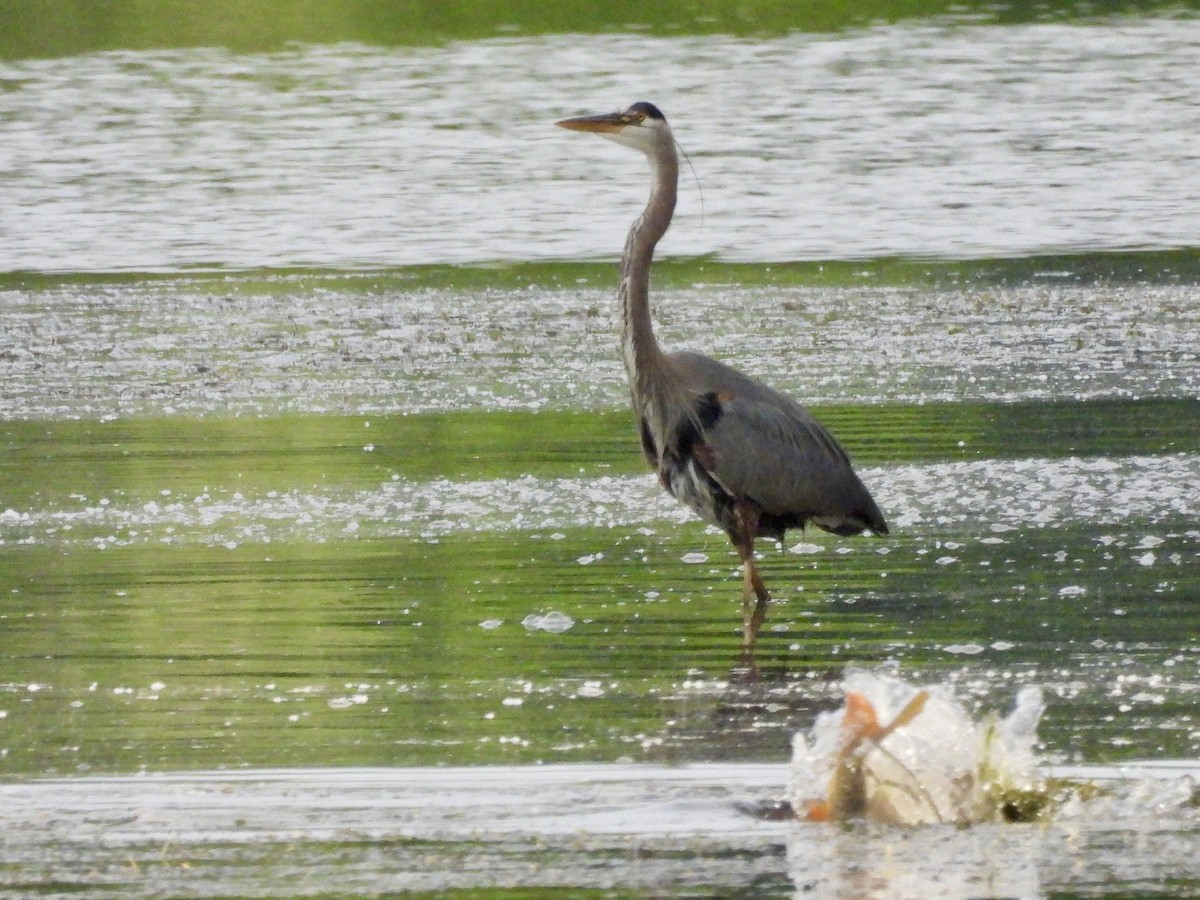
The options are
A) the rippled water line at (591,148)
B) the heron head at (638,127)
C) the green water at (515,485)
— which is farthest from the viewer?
the rippled water line at (591,148)

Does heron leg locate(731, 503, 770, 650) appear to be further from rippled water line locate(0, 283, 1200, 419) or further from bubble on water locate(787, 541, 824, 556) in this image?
rippled water line locate(0, 283, 1200, 419)

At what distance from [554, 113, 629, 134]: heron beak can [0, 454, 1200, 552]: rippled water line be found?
165 centimetres

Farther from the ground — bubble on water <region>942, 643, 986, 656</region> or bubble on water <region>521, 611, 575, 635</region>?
bubble on water <region>942, 643, 986, 656</region>

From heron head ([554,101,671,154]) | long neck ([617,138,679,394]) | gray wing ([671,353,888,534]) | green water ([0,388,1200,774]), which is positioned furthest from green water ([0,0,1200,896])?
heron head ([554,101,671,154])

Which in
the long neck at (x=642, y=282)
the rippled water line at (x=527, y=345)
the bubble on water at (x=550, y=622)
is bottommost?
the rippled water line at (x=527, y=345)

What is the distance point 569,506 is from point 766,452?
4.82 ft

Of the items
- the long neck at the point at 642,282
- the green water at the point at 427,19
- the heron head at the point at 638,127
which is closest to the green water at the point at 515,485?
the long neck at the point at 642,282

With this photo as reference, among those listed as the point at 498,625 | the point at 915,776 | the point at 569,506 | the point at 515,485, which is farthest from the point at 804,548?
the point at 915,776

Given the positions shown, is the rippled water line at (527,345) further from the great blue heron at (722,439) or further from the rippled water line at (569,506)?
the great blue heron at (722,439)

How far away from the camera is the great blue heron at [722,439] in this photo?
8.65 m

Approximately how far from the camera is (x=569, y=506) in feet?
32.6

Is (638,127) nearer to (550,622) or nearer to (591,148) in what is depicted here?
(550,622)

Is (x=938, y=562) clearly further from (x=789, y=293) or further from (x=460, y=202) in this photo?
(x=460, y=202)

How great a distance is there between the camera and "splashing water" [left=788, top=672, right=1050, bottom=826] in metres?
5.63
